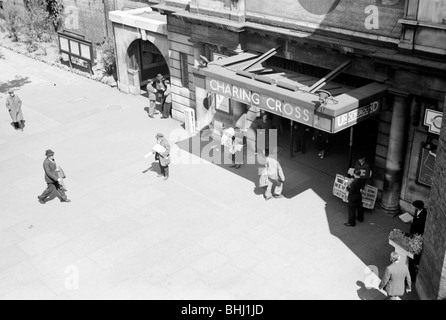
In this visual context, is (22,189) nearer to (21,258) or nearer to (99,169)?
(99,169)

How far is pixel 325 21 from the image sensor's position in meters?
16.7

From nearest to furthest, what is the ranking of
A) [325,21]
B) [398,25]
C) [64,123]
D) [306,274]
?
[306,274]
[398,25]
[325,21]
[64,123]

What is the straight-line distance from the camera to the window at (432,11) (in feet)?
44.6

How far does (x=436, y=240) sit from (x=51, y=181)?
11173mm

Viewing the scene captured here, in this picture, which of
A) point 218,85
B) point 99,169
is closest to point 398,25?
point 218,85

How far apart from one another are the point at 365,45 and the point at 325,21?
1649 mm

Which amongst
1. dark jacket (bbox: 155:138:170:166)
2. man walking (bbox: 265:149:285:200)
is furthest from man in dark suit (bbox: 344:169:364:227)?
dark jacket (bbox: 155:138:170:166)

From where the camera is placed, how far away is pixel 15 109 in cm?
2328

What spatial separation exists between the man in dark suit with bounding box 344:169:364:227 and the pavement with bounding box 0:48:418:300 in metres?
0.31

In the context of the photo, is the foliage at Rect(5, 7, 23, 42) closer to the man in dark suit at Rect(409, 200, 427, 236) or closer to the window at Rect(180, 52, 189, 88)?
the window at Rect(180, 52, 189, 88)

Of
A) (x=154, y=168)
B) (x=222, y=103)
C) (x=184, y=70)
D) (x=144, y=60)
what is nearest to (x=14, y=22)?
(x=144, y=60)

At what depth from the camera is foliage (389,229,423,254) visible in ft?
42.5

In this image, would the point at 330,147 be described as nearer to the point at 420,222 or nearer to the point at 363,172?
the point at 363,172

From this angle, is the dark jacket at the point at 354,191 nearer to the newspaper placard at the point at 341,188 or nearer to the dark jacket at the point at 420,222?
the newspaper placard at the point at 341,188
